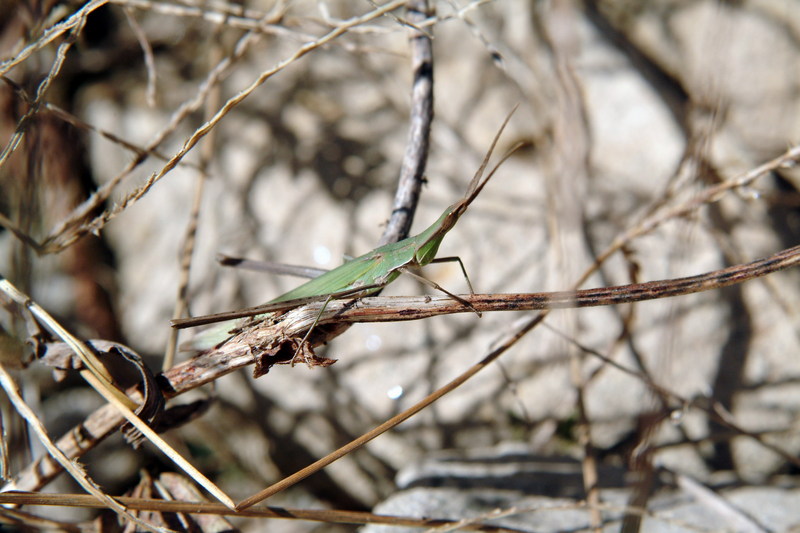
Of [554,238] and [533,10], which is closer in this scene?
[554,238]

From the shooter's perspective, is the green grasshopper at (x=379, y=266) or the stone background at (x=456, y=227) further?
the stone background at (x=456, y=227)

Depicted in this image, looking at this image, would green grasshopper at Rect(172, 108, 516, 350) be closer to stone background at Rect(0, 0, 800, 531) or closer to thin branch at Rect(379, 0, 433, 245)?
thin branch at Rect(379, 0, 433, 245)

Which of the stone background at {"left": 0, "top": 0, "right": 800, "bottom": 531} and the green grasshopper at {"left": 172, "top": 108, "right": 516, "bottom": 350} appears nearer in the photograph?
the green grasshopper at {"left": 172, "top": 108, "right": 516, "bottom": 350}

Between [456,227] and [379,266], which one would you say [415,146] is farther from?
[456,227]

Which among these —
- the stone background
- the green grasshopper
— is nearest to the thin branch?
the green grasshopper

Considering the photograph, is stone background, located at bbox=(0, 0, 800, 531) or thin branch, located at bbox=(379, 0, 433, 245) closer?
thin branch, located at bbox=(379, 0, 433, 245)

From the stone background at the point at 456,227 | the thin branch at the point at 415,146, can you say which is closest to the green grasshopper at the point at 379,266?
the thin branch at the point at 415,146

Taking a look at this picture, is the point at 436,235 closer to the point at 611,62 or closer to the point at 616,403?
the point at 616,403

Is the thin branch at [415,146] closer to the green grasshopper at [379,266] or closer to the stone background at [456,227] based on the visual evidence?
the green grasshopper at [379,266]

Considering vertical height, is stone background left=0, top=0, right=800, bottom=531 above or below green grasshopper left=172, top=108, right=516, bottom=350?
above

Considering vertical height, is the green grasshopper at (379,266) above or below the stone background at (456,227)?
below

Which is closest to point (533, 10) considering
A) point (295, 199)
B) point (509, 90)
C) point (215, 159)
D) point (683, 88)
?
point (509, 90)
